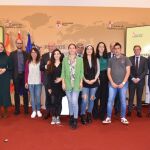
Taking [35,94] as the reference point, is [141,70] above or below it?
above

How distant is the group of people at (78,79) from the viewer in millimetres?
4816

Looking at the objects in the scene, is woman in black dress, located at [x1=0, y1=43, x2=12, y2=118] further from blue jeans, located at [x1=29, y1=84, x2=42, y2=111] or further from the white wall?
the white wall

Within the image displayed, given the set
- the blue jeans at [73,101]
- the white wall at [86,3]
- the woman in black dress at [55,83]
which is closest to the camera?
the blue jeans at [73,101]

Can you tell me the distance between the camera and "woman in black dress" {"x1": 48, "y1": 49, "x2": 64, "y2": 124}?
496 cm

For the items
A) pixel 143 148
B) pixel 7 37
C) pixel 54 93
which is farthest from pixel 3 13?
pixel 143 148

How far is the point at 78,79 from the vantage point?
474 cm

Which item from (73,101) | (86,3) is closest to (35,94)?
(73,101)

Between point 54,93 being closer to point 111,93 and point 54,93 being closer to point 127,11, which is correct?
point 111,93

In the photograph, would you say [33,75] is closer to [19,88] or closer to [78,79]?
[19,88]

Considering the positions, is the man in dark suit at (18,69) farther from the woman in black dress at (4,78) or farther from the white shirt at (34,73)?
the white shirt at (34,73)

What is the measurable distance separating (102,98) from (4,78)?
6.07ft

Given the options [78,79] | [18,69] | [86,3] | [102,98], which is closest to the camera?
[78,79]

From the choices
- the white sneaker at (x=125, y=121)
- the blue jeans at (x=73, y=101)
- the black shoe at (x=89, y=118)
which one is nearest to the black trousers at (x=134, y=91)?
the white sneaker at (x=125, y=121)

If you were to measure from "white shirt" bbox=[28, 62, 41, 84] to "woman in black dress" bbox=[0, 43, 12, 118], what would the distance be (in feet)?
1.31
